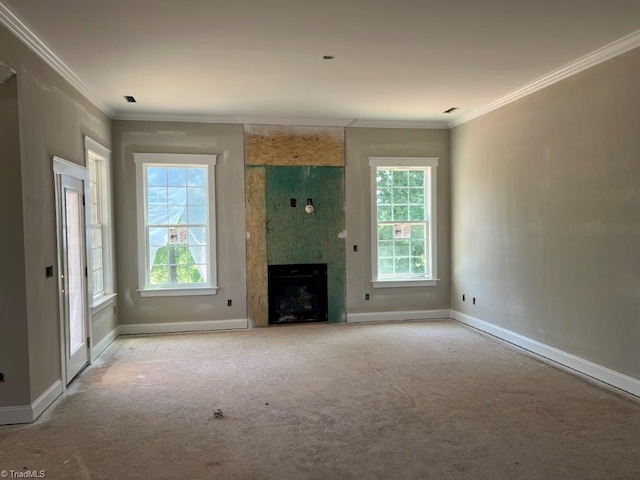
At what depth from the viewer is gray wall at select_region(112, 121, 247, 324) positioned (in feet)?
19.6

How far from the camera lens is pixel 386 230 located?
6.68 meters

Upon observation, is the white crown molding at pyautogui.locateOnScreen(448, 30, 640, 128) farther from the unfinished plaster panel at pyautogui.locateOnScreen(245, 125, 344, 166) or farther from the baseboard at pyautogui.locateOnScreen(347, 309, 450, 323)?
the baseboard at pyautogui.locateOnScreen(347, 309, 450, 323)

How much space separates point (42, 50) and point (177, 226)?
286cm

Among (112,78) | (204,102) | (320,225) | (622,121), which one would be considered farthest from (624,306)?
(112,78)

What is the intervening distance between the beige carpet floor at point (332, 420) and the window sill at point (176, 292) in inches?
40.7

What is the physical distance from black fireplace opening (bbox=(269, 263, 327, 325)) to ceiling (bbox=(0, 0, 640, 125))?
2.24 metres

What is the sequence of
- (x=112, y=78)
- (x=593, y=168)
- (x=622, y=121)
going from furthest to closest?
(x=112, y=78) → (x=593, y=168) → (x=622, y=121)

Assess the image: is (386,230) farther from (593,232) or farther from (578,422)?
(578,422)

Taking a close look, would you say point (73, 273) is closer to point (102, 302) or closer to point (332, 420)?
point (102, 302)

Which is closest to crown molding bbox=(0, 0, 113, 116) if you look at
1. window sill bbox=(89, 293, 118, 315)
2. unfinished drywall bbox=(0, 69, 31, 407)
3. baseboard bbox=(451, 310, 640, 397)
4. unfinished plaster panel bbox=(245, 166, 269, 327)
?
unfinished drywall bbox=(0, 69, 31, 407)

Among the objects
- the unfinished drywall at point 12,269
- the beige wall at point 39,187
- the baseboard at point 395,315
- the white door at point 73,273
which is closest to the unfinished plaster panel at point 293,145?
the baseboard at point 395,315

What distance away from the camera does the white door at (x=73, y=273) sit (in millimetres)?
4004

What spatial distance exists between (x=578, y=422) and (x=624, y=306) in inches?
45.8

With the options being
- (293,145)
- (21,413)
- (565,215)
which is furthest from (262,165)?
(21,413)
